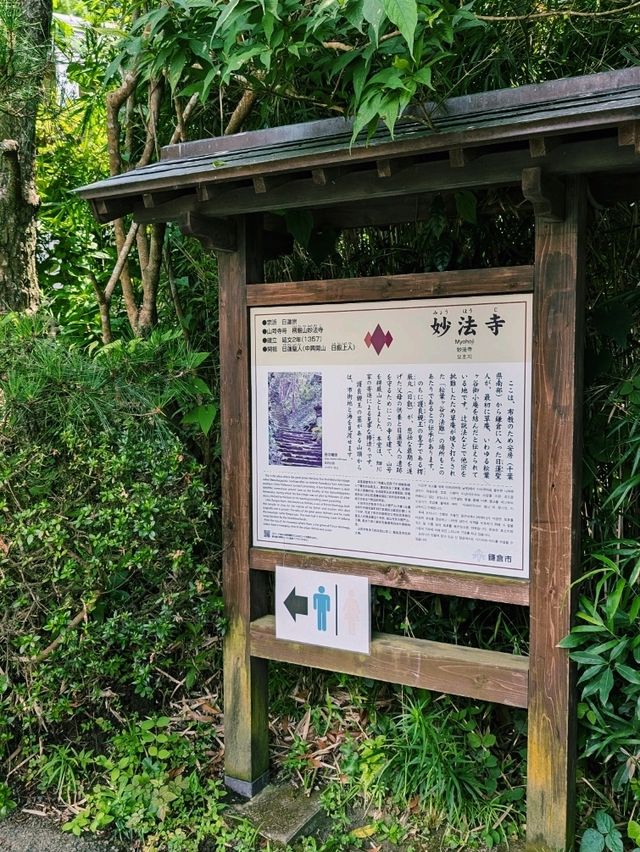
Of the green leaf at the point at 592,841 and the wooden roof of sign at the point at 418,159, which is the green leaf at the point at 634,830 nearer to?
the green leaf at the point at 592,841

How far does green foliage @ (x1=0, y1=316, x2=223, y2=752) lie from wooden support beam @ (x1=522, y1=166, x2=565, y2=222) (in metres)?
1.76

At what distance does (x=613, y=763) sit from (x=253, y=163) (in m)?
2.69

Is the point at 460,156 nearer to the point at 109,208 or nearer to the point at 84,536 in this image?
the point at 109,208

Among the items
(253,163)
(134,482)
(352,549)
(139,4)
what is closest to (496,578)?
(352,549)

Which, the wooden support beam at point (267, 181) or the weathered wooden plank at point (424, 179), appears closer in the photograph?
the weathered wooden plank at point (424, 179)

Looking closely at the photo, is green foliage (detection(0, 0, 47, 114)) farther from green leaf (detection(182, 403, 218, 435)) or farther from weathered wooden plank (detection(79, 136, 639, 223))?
green leaf (detection(182, 403, 218, 435))

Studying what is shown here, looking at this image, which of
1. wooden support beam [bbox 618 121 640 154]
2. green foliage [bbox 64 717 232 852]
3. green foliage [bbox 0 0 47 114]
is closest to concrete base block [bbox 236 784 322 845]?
green foliage [bbox 64 717 232 852]

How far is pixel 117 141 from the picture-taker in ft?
12.5

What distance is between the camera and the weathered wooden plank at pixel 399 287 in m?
2.49

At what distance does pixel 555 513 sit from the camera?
2.45m

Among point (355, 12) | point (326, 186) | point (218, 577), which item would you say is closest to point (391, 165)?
point (326, 186)

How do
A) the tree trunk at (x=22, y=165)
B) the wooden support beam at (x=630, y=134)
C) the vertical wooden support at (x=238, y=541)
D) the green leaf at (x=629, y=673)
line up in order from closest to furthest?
the wooden support beam at (x=630, y=134) < the green leaf at (x=629, y=673) < the vertical wooden support at (x=238, y=541) < the tree trunk at (x=22, y=165)

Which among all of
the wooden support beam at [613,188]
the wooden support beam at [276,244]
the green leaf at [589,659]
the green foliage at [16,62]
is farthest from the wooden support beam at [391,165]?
the green foliage at [16,62]

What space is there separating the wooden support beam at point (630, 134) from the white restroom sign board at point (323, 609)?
1.78m
